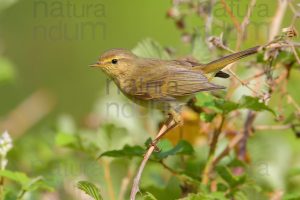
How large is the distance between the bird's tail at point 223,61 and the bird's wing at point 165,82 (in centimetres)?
4

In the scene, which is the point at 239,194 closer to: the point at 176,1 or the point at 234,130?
the point at 234,130

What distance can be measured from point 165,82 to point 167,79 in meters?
0.02

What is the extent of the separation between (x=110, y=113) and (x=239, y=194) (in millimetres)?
1267

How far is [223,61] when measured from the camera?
2668 mm

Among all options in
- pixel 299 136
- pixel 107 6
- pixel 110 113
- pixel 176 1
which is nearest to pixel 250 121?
pixel 299 136

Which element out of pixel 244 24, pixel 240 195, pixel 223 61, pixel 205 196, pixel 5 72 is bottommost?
pixel 240 195

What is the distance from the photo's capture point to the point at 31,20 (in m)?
5.60

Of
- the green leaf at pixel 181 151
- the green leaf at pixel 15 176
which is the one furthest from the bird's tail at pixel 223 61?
the green leaf at pixel 15 176

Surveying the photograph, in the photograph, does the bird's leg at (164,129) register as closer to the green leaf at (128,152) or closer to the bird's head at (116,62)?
the green leaf at (128,152)

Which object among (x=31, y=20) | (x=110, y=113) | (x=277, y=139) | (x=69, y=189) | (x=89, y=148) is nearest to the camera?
(x=89, y=148)

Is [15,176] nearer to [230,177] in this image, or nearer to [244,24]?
[230,177]

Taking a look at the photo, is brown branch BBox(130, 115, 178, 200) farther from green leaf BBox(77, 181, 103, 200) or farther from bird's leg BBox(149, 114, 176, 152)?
green leaf BBox(77, 181, 103, 200)

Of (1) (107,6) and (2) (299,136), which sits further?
(1) (107,6)

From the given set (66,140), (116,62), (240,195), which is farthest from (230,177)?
(116,62)
